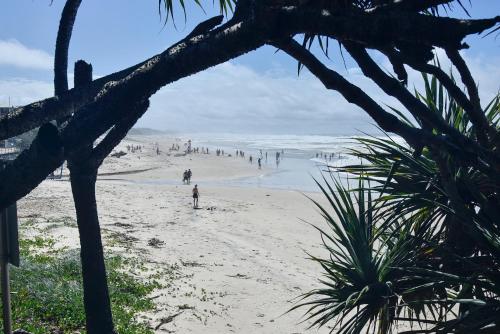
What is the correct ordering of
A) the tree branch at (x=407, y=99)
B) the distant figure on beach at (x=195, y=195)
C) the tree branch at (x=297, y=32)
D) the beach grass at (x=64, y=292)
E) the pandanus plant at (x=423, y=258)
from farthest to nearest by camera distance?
the distant figure on beach at (x=195, y=195) < the beach grass at (x=64, y=292) < the pandanus plant at (x=423, y=258) < the tree branch at (x=407, y=99) < the tree branch at (x=297, y=32)

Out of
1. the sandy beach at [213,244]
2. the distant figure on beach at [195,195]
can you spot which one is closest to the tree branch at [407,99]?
the sandy beach at [213,244]

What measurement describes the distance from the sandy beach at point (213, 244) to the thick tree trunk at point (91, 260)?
4048 mm

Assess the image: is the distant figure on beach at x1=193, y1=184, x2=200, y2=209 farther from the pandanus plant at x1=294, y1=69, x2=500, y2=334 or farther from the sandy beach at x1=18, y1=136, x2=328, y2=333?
the pandanus plant at x1=294, y1=69, x2=500, y2=334

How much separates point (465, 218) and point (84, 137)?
7.40ft

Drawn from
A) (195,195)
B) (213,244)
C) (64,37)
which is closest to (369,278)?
(64,37)

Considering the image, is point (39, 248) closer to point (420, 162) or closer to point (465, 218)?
point (420, 162)

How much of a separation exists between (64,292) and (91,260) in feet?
15.9

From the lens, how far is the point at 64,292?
286 inches

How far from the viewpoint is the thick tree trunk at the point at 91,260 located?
312 cm

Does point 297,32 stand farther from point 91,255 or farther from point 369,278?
point 369,278

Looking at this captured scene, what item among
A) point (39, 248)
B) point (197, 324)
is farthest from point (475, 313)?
point (39, 248)

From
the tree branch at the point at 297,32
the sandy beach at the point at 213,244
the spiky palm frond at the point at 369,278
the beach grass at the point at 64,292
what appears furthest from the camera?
the sandy beach at the point at 213,244

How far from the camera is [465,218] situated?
2.58 m

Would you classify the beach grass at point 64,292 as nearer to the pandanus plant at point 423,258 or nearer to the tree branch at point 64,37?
the pandanus plant at point 423,258
